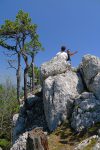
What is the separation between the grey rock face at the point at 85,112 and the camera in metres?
23.8

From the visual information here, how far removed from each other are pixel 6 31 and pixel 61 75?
616 inches

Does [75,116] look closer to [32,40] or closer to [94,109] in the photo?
[94,109]

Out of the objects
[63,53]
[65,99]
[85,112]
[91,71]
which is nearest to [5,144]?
[63,53]

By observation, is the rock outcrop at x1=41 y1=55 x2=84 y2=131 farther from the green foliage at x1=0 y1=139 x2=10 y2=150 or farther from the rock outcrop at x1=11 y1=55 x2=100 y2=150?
the green foliage at x1=0 y1=139 x2=10 y2=150

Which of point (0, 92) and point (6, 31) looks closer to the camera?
point (6, 31)

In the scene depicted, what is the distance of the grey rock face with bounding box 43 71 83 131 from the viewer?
2592 cm

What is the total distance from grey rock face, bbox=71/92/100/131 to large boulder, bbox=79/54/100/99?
92 centimetres

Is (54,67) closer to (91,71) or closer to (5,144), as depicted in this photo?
(91,71)

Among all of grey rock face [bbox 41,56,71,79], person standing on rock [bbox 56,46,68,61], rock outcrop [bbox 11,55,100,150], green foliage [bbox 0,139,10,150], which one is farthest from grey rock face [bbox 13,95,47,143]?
green foliage [bbox 0,139,10,150]

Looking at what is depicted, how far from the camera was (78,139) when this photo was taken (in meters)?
23.0

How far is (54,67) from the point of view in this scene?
28.4m

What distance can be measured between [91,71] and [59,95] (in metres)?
2.95

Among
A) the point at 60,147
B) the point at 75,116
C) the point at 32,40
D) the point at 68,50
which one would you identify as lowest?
the point at 60,147

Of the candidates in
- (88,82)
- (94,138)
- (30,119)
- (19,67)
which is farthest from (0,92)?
(94,138)
